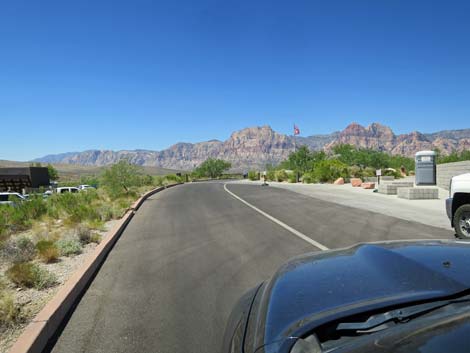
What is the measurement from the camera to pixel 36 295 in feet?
17.8

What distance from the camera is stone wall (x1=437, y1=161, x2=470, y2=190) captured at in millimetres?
22228

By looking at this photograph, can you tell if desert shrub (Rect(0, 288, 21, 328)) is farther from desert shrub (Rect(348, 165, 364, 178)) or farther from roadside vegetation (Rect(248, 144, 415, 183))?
desert shrub (Rect(348, 165, 364, 178))

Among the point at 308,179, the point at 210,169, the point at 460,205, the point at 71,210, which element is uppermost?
the point at 210,169

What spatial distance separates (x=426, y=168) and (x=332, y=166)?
1665 centimetres

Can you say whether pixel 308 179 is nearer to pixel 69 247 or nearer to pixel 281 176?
pixel 281 176

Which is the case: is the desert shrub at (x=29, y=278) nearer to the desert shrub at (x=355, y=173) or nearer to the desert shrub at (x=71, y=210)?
the desert shrub at (x=71, y=210)

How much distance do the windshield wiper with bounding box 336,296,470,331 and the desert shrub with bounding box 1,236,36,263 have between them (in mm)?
7004

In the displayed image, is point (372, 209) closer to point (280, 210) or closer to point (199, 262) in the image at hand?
point (280, 210)

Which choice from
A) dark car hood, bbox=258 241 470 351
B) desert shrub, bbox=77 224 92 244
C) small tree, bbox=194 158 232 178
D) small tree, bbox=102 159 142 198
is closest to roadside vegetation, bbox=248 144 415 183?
small tree, bbox=102 159 142 198

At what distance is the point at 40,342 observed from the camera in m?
3.89

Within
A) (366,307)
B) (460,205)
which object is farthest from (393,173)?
(366,307)

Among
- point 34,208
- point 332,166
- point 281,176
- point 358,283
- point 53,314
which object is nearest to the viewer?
point 358,283

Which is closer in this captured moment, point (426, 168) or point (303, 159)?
point (426, 168)

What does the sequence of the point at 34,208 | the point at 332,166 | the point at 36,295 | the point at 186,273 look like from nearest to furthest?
1. the point at 36,295
2. the point at 186,273
3. the point at 34,208
4. the point at 332,166
